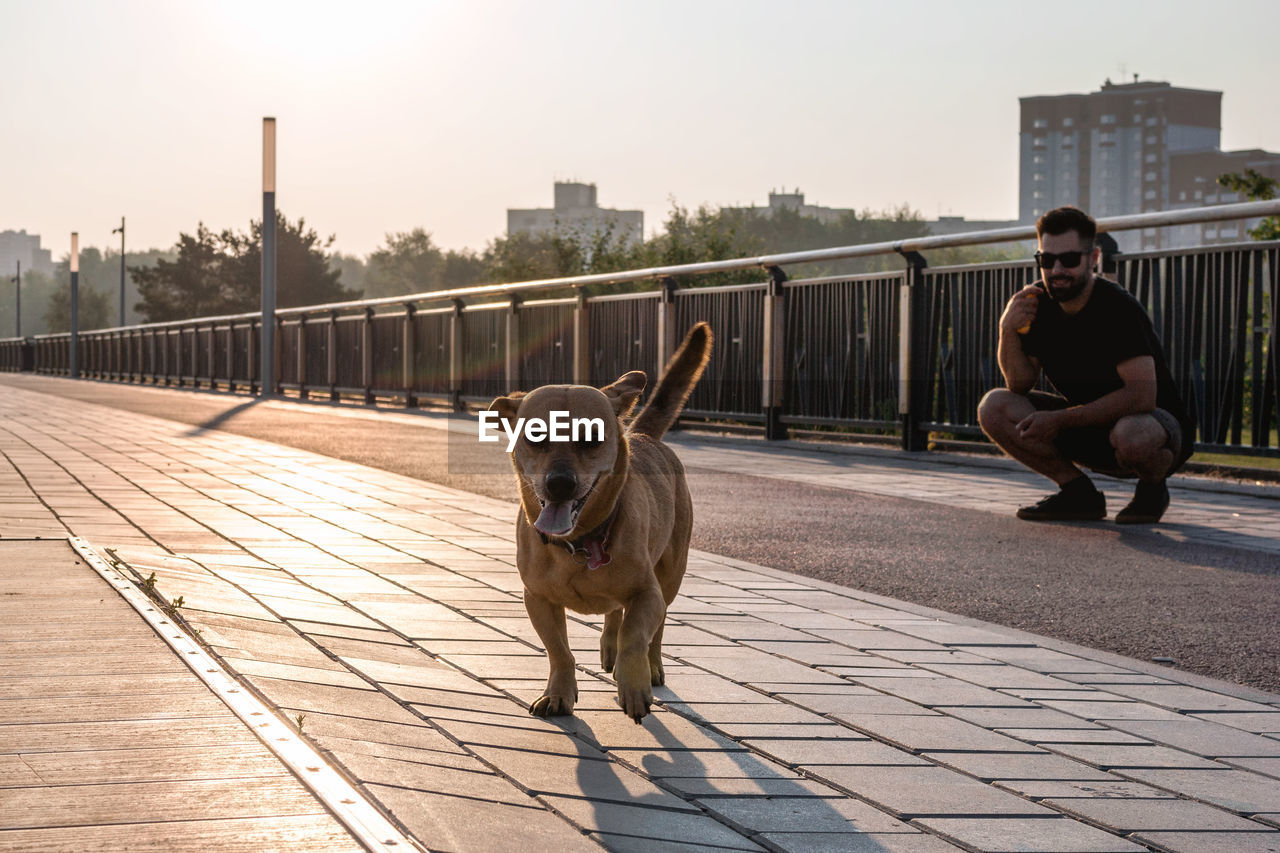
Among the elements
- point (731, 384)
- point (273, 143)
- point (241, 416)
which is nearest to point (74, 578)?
point (731, 384)

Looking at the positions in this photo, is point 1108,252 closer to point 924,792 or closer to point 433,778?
point 924,792

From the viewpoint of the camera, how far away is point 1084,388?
8.52 meters

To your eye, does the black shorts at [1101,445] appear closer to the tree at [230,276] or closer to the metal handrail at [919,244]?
the metal handrail at [919,244]

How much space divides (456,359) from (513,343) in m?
1.90

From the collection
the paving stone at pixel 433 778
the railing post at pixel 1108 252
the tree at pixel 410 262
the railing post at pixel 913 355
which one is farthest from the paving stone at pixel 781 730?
the tree at pixel 410 262

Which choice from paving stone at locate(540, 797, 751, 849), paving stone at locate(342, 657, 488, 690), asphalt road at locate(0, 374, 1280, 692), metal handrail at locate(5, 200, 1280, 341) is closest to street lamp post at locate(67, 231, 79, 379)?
metal handrail at locate(5, 200, 1280, 341)

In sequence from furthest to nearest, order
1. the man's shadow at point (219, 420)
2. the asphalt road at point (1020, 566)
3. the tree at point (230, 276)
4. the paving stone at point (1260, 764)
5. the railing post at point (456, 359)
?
the tree at point (230, 276), the railing post at point (456, 359), the man's shadow at point (219, 420), the asphalt road at point (1020, 566), the paving stone at point (1260, 764)

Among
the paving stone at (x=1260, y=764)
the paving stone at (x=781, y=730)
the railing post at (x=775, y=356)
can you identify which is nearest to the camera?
the paving stone at (x=1260, y=764)

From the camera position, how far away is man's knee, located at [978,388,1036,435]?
344 inches

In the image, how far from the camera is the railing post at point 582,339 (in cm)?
1892

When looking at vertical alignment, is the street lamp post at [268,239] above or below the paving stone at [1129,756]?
above

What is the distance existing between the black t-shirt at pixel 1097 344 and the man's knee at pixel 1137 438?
31 cm

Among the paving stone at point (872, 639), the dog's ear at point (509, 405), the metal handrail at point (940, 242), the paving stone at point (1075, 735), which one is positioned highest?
the metal handrail at point (940, 242)

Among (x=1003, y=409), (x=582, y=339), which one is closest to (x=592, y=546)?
(x=1003, y=409)
